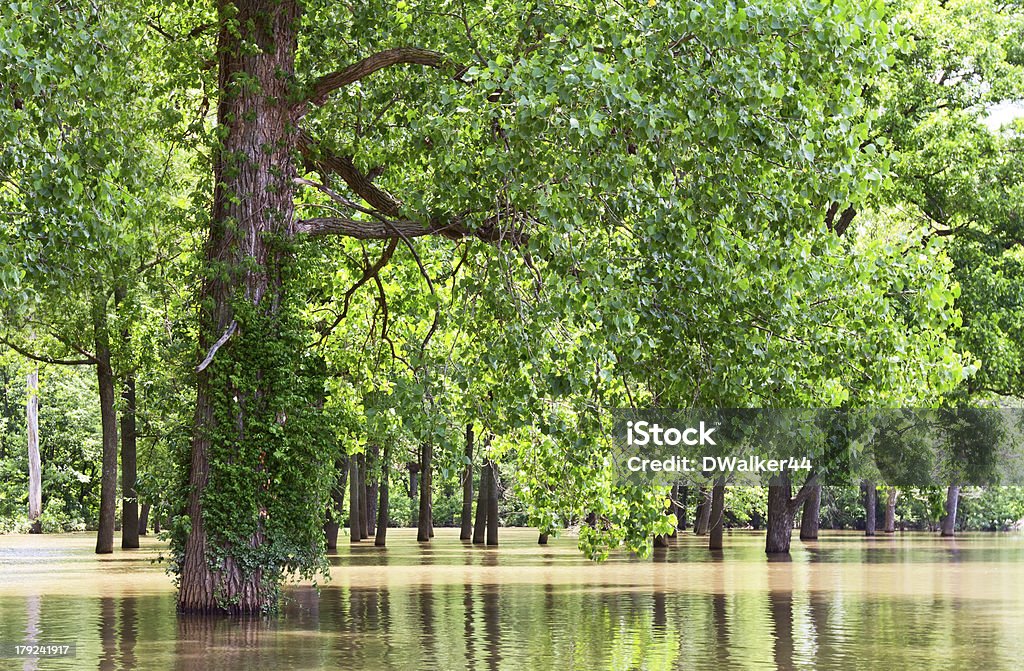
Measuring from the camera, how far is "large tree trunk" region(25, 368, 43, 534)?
69.2 m

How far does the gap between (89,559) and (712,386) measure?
29424 mm

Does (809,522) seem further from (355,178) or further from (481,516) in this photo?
(355,178)

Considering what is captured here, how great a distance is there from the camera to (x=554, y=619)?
20.0 meters

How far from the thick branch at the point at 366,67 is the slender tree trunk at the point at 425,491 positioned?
29.1 meters

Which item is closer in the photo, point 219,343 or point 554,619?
point 219,343

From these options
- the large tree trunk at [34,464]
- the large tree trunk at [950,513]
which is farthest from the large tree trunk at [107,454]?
the large tree trunk at [950,513]

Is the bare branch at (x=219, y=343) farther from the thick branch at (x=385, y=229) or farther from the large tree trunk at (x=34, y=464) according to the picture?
the large tree trunk at (x=34, y=464)

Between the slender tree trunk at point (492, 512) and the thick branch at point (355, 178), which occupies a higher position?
the thick branch at point (355, 178)

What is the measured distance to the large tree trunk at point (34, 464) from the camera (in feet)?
227

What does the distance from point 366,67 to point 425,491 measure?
36023mm

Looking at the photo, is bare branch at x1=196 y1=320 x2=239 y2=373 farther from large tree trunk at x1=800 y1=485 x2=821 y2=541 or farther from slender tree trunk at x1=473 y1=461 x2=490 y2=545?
large tree trunk at x1=800 y1=485 x2=821 y2=541

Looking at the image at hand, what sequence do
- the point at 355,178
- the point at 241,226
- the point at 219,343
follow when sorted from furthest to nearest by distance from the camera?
the point at 355,178
the point at 241,226
the point at 219,343

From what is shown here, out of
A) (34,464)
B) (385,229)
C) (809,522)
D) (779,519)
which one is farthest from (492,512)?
(385,229)

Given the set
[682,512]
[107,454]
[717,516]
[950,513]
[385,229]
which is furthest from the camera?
[682,512]
